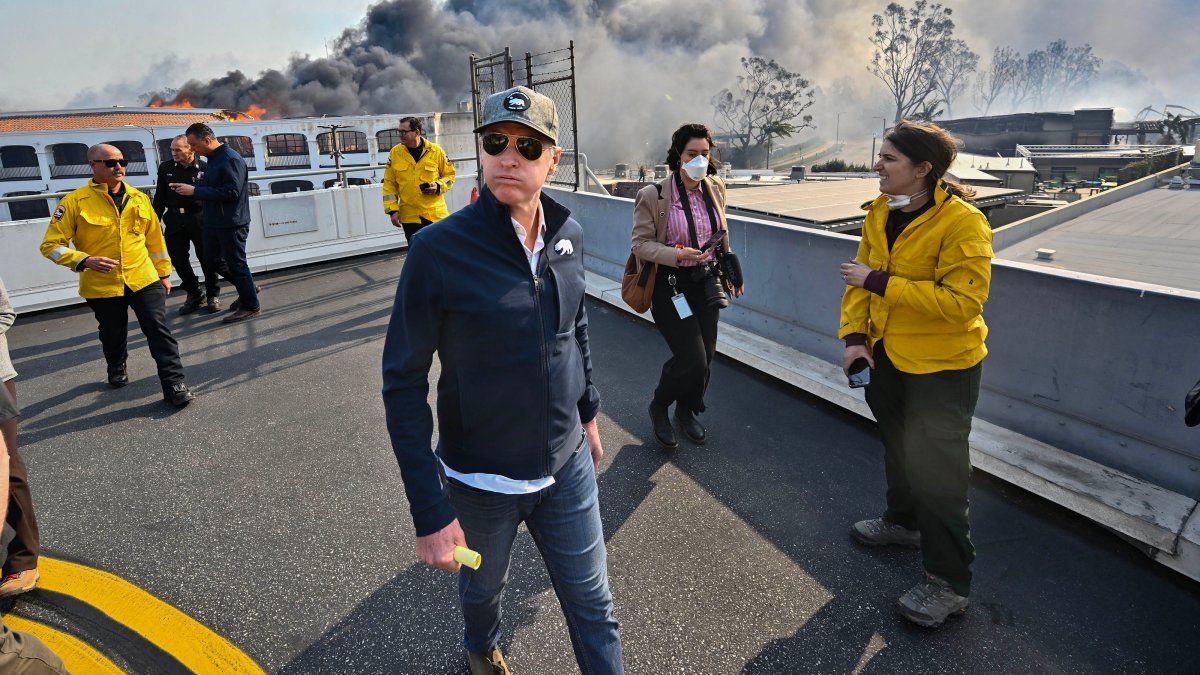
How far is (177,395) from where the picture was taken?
5051 mm

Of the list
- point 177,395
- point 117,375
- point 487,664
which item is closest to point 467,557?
point 487,664

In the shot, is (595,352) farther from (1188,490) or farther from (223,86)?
(223,86)

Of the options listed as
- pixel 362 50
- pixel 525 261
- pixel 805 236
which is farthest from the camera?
pixel 362 50

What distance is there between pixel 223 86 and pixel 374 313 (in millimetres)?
83676

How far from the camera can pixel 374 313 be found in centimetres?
769

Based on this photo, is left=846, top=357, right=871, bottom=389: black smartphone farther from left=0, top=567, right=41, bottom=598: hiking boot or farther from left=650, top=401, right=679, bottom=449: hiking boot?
left=0, top=567, right=41, bottom=598: hiking boot

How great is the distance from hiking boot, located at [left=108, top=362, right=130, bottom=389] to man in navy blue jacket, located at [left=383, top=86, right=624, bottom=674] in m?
4.99

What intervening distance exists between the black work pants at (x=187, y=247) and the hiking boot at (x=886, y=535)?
7.04 m

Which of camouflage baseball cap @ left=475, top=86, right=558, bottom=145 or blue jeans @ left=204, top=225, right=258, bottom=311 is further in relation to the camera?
blue jeans @ left=204, top=225, right=258, bottom=311

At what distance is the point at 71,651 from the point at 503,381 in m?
2.32

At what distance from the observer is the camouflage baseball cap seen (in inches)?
67.1

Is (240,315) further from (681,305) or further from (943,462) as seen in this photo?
(943,462)

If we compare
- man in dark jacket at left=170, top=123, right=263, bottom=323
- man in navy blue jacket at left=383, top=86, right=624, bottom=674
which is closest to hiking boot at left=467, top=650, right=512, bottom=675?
man in navy blue jacket at left=383, top=86, right=624, bottom=674

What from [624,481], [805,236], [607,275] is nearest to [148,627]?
[624,481]
